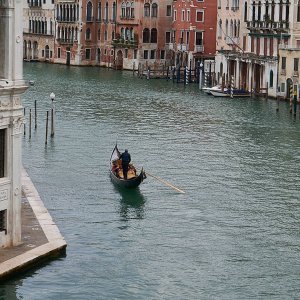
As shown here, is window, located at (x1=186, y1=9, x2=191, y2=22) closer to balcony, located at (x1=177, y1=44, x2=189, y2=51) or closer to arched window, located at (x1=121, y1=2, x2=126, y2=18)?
balcony, located at (x1=177, y1=44, x2=189, y2=51)

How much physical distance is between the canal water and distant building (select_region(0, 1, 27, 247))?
1082 millimetres

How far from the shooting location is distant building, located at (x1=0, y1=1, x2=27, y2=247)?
1994cm

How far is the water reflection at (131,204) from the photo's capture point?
2653 centimetres

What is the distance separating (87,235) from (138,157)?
40.0 ft

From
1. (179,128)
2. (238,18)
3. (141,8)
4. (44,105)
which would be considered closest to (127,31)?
(141,8)

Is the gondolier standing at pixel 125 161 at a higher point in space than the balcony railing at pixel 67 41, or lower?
lower

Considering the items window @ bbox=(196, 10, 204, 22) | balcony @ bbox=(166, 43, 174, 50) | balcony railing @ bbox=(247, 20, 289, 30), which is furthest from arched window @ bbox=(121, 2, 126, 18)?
balcony railing @ bbox=(247, 20, 289, 30)

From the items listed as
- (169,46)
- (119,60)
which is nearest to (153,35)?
(169,46)

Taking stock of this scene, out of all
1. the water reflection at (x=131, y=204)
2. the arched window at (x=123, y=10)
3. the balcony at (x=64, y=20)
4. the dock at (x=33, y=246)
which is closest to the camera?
the dock at (x=33, y=246)

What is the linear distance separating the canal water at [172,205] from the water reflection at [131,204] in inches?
1.1

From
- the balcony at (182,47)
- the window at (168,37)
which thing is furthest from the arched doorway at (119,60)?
the balcony at (182,47)

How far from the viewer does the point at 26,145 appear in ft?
125

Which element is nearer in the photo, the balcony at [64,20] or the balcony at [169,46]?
the balcony at [169,46]

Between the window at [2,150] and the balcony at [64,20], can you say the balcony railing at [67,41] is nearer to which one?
the balcony at [64,20]
